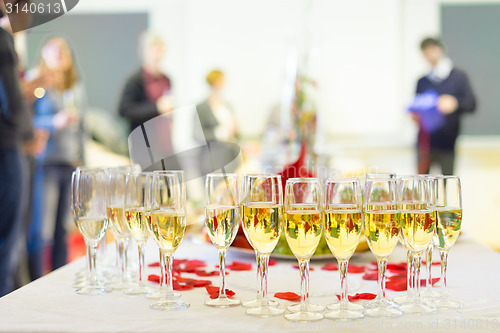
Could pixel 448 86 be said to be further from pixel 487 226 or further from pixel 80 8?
pixel 80 8

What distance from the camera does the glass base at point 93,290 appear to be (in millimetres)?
1140

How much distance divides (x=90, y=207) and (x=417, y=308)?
65 cm

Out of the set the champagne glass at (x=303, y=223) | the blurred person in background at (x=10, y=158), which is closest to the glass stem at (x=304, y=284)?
the champagne glass at (x=303, y=223)

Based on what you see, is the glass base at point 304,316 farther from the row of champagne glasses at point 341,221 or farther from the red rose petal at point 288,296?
the red rose petal at point 288,296

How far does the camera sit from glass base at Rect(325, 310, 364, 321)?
3.09 ft

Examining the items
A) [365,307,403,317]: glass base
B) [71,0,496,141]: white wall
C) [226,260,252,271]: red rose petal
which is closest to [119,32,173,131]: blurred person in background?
[71,0,496,141]: white wall

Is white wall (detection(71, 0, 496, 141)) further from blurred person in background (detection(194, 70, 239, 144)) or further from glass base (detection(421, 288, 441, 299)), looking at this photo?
glass base (detection(421, 288, 441, 299))

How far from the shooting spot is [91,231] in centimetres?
121

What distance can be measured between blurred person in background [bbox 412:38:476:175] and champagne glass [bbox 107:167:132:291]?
4329 mm

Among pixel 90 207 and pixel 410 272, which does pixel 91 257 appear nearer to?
pixel 90 207

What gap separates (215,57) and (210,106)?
3.56 ft

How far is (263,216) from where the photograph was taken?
101 centimetres

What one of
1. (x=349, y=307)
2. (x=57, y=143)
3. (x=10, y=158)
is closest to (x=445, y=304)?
(x=349, y=307)

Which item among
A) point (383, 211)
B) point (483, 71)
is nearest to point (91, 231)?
point (383, 211)
